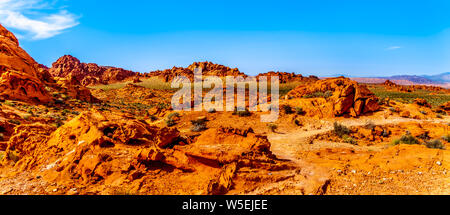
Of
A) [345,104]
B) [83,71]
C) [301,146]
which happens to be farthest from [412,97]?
[83,71]

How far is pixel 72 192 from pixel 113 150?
2027mm

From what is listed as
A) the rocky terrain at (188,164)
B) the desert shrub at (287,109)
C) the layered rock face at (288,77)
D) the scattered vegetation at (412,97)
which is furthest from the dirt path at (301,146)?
the layered rock face at (288,77)

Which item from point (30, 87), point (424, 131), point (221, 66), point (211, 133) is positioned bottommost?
point (424, 131)

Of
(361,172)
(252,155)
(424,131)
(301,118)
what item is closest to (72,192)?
Result: (252,155)

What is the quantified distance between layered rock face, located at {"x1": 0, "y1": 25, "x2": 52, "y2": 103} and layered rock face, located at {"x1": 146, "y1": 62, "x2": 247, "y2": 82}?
5648 cm

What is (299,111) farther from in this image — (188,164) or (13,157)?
(13,157)

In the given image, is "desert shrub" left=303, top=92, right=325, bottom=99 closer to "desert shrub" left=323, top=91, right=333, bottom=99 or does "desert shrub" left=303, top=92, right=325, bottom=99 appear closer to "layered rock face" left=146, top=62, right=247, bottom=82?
"desert shrub" left=323, top=91, right=333, bottom=99

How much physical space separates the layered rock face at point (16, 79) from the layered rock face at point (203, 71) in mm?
56478

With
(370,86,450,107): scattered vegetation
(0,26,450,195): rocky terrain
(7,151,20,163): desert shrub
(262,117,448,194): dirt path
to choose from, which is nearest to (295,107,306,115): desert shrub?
(262,117,448,194): dirt path

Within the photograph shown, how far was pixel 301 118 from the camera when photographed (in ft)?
63.1

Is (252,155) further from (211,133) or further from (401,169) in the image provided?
(401,169)

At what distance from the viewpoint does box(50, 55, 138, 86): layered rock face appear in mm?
98525

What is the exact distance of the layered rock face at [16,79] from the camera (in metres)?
20.8

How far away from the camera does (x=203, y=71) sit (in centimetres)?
9188
